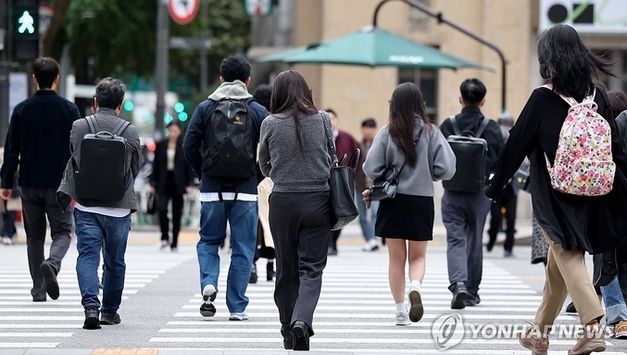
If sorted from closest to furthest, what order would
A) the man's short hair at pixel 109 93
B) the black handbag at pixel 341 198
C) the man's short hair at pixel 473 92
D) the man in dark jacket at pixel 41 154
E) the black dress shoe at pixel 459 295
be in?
the black handbag at pixel 341 198 < the man's short hair at pixel 109 93 < the man in dark jacket at pixel 41 154 < the black dress shoe at pixel 459 295 < the man's short hair at pixel 473 92

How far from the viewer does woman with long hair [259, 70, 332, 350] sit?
26.6ft

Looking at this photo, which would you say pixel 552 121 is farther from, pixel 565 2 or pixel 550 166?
pixel 565 2

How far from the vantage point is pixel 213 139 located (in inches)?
381

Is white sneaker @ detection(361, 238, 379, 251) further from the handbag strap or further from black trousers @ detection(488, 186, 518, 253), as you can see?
the handbag strap

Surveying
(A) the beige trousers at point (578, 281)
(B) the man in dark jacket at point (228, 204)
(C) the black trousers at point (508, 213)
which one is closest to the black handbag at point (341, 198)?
(A) the beige trousers at point (578, 281)

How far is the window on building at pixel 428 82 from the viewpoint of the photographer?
2755 centimetres

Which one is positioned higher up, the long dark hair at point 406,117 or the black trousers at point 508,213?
the long dark hair at point 406,117

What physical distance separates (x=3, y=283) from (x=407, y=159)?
16.4ft

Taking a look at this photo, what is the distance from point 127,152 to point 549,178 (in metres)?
3.27

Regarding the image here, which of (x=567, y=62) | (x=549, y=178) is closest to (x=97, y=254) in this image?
(x=549, y=178)

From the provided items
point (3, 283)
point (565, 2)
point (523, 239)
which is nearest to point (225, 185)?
point (3, 283)

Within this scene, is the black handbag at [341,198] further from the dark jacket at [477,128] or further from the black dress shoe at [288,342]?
the dark jacket at [477,128]

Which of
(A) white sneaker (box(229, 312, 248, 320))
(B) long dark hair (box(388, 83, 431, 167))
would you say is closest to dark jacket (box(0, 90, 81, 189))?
(A) white sneaker (box(229, 312, 248, 320))

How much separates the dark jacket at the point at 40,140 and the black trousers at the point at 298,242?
3165 mm
